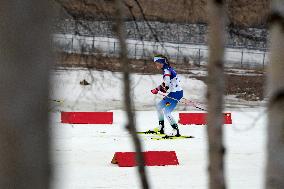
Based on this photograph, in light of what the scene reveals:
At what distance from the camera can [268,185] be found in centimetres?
160

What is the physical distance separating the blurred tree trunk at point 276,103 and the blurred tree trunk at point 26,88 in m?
0.78

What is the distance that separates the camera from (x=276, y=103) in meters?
1.56

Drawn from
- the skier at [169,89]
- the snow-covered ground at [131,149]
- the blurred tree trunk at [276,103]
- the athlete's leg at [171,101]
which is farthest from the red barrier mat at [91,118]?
the blurred tree trunk at [276,103]

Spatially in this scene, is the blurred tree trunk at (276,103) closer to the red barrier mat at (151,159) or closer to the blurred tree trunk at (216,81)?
the blurred tree trunk at (216,81)

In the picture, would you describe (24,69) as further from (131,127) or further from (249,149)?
(249,149)

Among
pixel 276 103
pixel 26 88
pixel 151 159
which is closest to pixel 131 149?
pixel 151 159

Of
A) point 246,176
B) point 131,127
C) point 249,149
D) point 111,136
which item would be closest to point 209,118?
point 131,127


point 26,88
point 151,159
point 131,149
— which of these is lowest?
point 131,149

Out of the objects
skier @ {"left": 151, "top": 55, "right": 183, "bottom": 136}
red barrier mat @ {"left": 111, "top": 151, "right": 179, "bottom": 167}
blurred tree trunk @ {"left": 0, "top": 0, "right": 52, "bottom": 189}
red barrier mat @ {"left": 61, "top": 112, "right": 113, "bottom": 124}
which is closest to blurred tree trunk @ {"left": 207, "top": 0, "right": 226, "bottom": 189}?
blurred tree trunk @ {"left": 0, "top": 0, "right": 52, "bottom": 189}

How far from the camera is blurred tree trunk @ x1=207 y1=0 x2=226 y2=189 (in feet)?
5.45

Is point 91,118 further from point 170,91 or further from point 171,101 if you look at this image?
point 170,91

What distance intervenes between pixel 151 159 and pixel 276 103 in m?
8.60

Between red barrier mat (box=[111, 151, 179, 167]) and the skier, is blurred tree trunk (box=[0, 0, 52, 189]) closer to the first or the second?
red barrier mat (box=[111, 151, 179, 167])

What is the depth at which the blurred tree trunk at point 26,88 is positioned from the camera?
2.02 m
